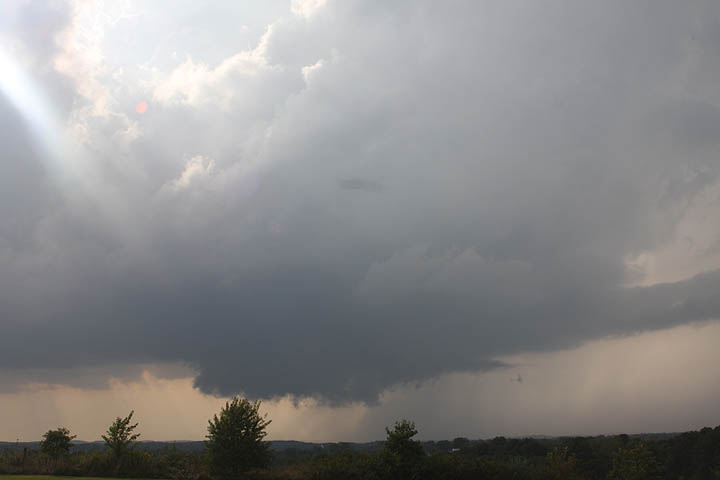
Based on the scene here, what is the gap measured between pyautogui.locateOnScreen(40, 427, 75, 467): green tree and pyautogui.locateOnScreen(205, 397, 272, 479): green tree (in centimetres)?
1818

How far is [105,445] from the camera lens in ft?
149

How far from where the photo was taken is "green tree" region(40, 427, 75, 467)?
158 ft

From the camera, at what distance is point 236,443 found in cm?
3828

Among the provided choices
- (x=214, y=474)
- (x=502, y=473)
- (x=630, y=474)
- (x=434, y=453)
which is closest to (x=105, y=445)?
(x=214, y=474)

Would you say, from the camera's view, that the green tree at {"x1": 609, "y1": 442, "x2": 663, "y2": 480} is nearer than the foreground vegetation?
No

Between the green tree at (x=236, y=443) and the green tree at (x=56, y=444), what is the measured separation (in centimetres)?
1818

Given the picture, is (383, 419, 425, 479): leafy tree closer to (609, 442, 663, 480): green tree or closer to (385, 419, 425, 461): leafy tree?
(385, 419, 425, 461): leafy tree

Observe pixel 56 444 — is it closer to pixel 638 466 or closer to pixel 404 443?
pixel 404 443

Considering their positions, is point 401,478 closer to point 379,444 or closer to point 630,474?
point 379,444

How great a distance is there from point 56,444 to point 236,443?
2061cm

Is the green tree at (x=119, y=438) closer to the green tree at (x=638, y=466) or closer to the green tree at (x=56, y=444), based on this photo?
the green tree at (x=56, y=444)

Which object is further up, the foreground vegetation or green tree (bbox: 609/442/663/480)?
the foreground vegetation

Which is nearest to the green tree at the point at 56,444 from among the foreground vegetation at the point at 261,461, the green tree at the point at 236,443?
the foreground vegetation at the point at 261,461

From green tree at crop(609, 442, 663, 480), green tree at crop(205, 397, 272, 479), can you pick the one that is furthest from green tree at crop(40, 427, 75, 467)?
green tree at crop(609, 442, 663, 480)
